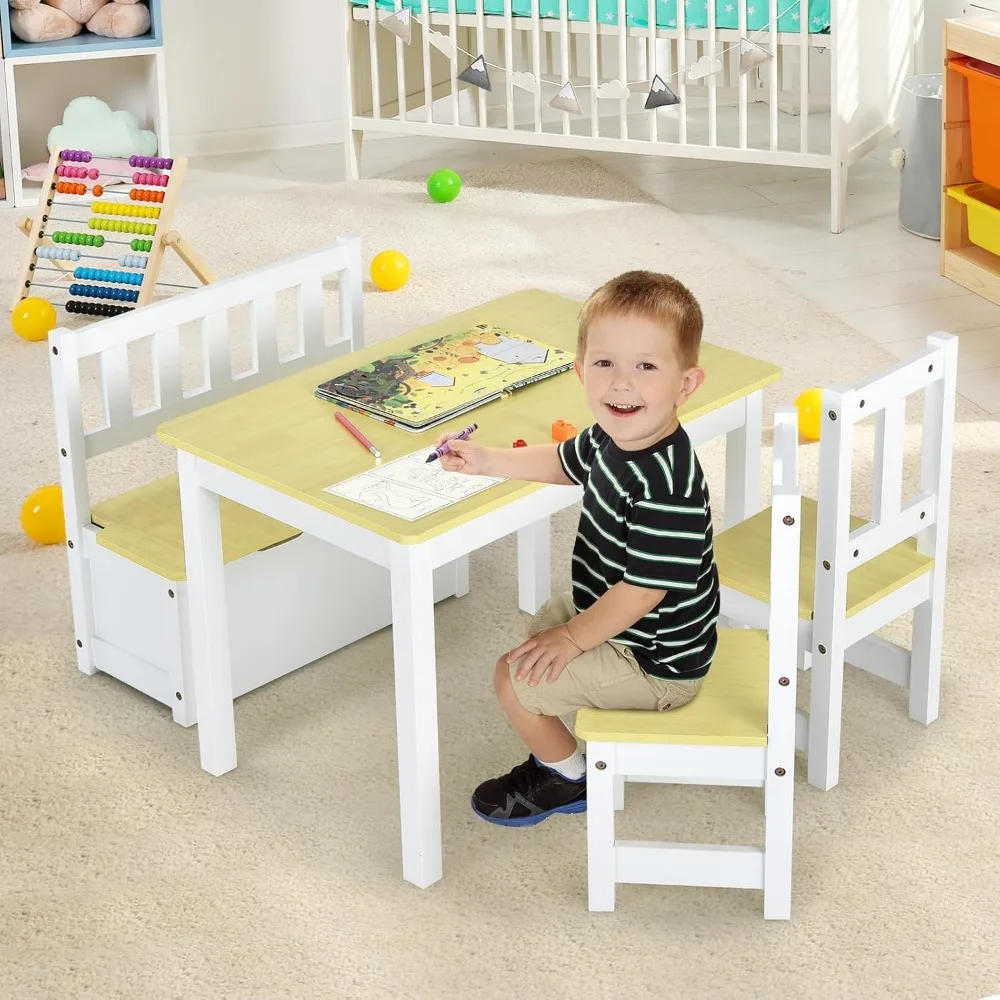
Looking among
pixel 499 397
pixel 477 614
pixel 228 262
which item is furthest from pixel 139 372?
pixel 499 397

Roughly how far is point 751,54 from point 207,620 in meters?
2.37

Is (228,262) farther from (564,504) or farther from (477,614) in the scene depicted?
(564,504)

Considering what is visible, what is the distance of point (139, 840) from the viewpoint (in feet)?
6.25

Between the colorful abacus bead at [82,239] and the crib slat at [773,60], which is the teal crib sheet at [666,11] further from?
the colorful abacus bead at [82,239]

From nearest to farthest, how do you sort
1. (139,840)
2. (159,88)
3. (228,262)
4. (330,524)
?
(330,524) → (139,840) → (228,262) → (159,88)

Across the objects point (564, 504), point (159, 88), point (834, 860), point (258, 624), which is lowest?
point (834, 860)

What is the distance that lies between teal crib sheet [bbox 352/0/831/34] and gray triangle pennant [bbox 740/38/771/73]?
0.15 ft

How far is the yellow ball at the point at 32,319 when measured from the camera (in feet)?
11.1

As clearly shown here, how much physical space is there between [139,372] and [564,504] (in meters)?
1.63

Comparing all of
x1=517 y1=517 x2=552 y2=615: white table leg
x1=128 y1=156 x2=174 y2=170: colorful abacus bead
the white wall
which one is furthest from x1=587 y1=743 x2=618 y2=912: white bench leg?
the white wall

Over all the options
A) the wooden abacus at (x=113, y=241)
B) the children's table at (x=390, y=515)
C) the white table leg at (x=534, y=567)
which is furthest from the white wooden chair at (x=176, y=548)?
the wooden abacus at (x=113, y=241)

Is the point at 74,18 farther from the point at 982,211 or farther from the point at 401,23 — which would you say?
the point at 982,211

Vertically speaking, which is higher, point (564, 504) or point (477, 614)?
point (564, 504)

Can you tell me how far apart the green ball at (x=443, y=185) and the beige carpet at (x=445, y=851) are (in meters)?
1.78
